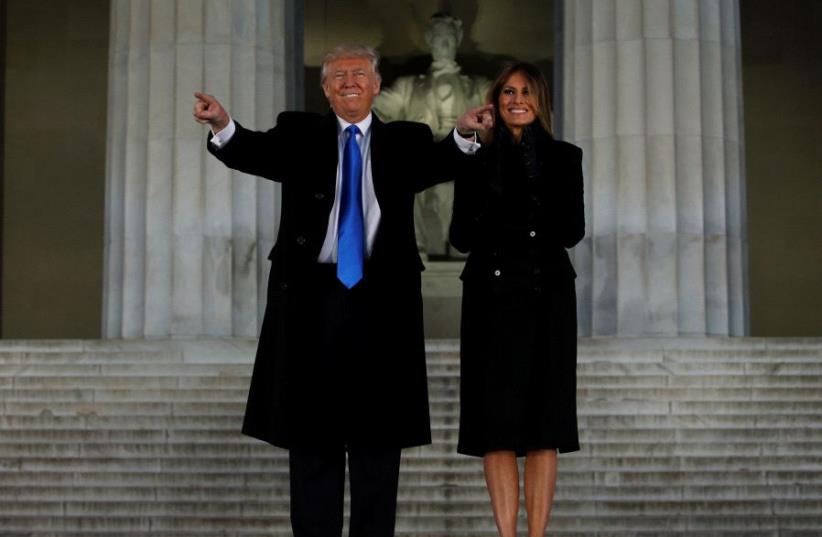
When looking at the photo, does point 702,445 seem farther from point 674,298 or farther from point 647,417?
point 674,298

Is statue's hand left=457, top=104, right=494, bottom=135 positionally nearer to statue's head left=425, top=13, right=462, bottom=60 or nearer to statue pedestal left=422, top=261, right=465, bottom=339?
statue pedestal left=422, top=261, right=465, bottom=339

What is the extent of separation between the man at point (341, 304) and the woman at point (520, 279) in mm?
488

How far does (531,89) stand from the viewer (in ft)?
21.4

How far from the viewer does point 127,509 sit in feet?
29.8

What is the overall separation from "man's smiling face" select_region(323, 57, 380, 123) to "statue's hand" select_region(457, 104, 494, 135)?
15.3 inches

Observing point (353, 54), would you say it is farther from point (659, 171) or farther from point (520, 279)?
point (659, 171)

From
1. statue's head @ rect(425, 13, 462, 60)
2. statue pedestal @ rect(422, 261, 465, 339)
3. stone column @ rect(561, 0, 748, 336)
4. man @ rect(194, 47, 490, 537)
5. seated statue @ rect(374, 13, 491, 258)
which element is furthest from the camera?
statue's head @ rect(425, 13, 462, 60)

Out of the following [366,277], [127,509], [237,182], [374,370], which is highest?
[237,182]

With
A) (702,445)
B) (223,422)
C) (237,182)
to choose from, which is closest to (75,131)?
(237,182)

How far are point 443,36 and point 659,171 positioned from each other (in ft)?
21.0

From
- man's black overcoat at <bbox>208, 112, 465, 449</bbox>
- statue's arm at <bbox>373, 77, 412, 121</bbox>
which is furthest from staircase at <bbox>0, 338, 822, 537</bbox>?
statue's arm at <bbox>373, 77, 412, 121</bbox>

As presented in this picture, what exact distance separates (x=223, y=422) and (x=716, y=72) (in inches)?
235

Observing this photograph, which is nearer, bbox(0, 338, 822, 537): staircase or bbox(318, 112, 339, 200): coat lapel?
bbox(318, 112, 339, 200): coat lapel

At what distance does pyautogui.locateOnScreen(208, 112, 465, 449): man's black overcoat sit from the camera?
5.82m
